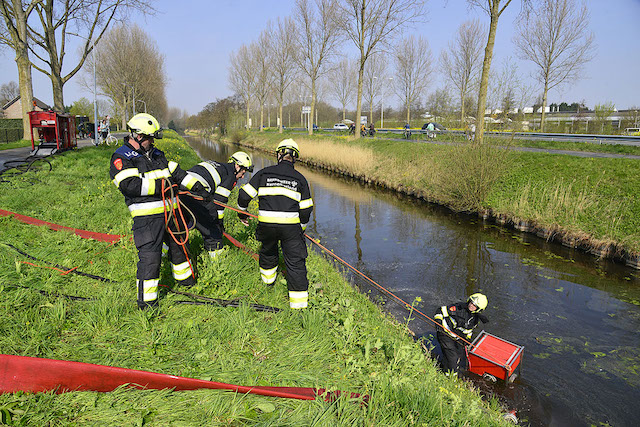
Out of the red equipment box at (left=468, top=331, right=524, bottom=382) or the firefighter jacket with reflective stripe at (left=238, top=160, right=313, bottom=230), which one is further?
the red equipment box at (left=468, top=331, right=524, bottom=382)

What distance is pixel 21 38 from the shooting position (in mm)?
15438

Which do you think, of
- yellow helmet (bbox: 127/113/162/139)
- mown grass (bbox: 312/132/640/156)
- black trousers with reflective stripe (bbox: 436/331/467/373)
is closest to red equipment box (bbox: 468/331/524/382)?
black trousers with reflective stripe (bbox: 436/331/467/373)

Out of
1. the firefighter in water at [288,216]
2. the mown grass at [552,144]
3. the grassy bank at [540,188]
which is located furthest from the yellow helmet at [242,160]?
the mown grass at [552,144]

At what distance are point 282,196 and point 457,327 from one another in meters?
3.06

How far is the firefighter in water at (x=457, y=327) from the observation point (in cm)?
489

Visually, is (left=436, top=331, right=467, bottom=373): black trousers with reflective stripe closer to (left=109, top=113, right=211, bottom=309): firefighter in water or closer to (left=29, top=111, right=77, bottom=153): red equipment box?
(left=109, top=113, right=211, bottom=309): firefighter in water

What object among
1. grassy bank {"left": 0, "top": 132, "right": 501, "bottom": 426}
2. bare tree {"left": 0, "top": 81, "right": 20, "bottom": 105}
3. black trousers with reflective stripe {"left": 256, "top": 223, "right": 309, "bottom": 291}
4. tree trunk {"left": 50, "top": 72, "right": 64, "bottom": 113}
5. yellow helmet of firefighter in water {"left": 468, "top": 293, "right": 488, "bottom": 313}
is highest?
bare tree {"left": 0, "top": 81, "right": 20, "bottom": 105}

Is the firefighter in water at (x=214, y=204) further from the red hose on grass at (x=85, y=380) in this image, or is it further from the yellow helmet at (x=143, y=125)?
the red hose on grass at (x=85, y=380)

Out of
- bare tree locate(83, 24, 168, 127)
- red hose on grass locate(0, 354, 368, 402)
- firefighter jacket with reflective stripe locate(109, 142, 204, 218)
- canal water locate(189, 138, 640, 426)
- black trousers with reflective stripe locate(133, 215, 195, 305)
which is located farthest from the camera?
bare tree locate(83, 24, 168, 127)

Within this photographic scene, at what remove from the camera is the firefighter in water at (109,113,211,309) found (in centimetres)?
A: 341

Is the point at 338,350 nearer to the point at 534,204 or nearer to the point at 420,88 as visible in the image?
the point at 534,204

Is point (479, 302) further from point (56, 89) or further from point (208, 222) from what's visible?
point (56, 89)

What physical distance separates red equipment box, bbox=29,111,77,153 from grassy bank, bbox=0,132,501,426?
389 inches

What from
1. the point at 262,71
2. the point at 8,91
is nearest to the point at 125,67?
the point at 262,71
